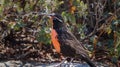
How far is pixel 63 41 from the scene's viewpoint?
438 cm

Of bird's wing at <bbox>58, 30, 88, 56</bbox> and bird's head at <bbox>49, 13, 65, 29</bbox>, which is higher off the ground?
bird's head at <bbox>49, 13, 65, 29</bbox>

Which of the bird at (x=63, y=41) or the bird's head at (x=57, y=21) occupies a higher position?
the bird's head at (x=57, y=21)

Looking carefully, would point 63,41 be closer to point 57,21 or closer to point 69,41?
point 69,41

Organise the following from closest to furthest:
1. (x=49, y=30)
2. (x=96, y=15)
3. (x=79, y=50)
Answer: (x=79, y=50)
(x=49, y=30)
(x=96, y=15)

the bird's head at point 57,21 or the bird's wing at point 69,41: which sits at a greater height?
the bird's head at point 57,21

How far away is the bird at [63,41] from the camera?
14.3 ft

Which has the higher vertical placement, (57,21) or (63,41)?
(57,21)

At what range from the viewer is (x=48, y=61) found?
5156 millimetres

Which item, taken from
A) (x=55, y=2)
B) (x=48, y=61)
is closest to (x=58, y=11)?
(x=55, y=2)

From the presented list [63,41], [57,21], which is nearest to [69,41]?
[63,41]

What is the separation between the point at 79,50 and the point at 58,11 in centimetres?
83

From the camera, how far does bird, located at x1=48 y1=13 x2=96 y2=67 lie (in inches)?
172

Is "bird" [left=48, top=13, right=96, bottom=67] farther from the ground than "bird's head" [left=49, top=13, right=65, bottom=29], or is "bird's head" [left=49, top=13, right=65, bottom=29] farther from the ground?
"bird's head" [left=49, top=13, right=65, bottom=29]

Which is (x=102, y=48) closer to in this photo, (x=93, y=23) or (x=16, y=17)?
(x=93, y=23)
